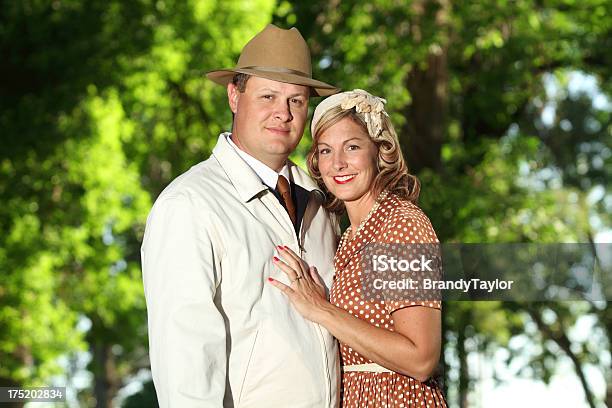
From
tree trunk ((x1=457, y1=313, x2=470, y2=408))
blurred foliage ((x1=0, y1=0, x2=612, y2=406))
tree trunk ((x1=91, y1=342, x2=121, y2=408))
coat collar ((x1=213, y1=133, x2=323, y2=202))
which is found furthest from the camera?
tree trunk ((x1=91, y1=342, x2=121, y2=408))

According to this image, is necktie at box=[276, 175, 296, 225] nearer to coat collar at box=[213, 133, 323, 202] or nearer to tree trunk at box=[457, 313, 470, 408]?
coat collar at box=[213, 133, 323, 202]

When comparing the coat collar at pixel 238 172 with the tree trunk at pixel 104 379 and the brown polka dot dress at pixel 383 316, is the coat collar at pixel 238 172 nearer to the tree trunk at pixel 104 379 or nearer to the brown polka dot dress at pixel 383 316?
the brown polka dot dress at pixel 383 316

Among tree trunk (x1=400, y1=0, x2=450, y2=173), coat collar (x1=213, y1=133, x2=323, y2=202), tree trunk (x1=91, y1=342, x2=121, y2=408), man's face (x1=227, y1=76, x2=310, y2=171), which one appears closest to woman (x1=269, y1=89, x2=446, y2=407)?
man's face (x1=227, y1=76, x2=310, y2=171)

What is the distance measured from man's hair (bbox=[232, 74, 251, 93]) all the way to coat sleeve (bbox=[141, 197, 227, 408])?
29.9 inches

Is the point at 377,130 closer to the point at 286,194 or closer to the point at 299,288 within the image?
the point at 286,194

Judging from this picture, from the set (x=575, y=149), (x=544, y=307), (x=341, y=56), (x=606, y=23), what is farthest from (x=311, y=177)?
(x=575, y=149)

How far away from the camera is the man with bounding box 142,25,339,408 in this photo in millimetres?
3498

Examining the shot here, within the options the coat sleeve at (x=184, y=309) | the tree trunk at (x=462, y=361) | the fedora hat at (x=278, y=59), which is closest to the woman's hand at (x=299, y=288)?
the coat sleeve at (x=184, y=309)

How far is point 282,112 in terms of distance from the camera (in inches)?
160

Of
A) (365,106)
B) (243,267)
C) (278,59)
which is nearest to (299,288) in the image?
(243,267)

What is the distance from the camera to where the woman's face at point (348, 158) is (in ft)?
13.7

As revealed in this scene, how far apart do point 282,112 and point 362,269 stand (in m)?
0.71

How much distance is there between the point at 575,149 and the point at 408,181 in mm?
16663
